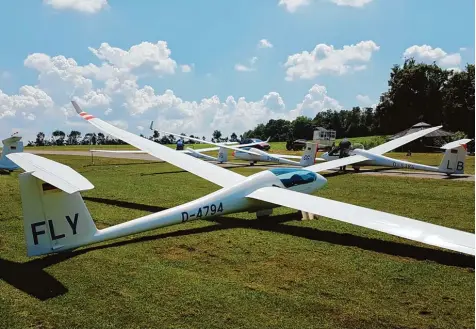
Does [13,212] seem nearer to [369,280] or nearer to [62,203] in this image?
[62,203]

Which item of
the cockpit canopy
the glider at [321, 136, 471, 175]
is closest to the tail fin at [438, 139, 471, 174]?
the glider at [321, 136, 471, 175]

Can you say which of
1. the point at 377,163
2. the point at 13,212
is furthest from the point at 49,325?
the point at 377,163

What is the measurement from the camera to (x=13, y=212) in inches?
566

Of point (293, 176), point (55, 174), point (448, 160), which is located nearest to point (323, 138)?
point (448, 160)

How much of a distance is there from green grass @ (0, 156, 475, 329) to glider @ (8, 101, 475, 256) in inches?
24.5

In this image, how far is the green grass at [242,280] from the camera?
6.49 metres

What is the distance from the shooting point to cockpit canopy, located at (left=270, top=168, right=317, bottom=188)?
535 inches

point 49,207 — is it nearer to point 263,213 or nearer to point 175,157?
point 263,213

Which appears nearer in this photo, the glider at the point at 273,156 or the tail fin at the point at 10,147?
the tail fin at the point at 10,147

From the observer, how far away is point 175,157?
1778cm

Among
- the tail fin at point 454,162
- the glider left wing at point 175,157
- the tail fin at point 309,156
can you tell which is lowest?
the tail fin at point 454,162

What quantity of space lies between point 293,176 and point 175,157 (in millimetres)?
6284

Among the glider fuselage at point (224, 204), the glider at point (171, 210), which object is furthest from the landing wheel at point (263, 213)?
the glider fuselage at point (224, 204)

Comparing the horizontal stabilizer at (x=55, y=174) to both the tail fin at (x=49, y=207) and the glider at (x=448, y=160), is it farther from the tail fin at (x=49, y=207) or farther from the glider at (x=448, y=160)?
the glider at (x=448, y=160)
